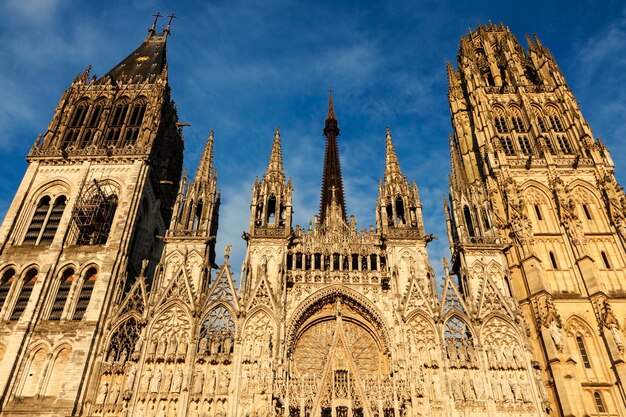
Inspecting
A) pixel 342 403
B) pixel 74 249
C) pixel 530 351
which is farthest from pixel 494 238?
pixel 74 249

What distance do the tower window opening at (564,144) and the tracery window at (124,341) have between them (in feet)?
91.3

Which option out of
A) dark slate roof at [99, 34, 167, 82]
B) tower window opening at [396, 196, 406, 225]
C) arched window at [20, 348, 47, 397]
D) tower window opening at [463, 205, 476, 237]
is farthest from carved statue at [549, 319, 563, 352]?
dark slate roof at [99, 34, 167, 82]

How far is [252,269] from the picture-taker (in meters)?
25.5

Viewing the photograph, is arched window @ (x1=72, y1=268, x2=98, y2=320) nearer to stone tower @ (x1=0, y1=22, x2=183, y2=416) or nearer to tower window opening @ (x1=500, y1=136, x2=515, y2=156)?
stone tower @ (x1=0, y1=22, x2=183, y2=416)

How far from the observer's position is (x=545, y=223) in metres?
29.2

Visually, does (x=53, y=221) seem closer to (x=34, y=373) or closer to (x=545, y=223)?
(x=34, y=373)

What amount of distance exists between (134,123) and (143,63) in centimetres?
830

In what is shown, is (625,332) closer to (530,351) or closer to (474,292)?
(530,351)

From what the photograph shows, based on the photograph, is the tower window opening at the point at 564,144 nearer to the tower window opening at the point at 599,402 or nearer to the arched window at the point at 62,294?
the tower window opening at the point at 599,402

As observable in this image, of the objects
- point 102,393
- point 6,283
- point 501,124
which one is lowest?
point 102,393

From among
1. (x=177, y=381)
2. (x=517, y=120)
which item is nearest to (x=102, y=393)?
(x=177, y=381)

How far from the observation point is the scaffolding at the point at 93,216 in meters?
27.7

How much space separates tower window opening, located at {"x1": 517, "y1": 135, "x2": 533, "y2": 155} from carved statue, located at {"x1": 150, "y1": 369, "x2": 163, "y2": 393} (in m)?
25.7

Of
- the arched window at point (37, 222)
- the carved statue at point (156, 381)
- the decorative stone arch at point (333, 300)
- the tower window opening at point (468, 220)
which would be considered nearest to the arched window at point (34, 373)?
the carved statue at point (156, 381)
